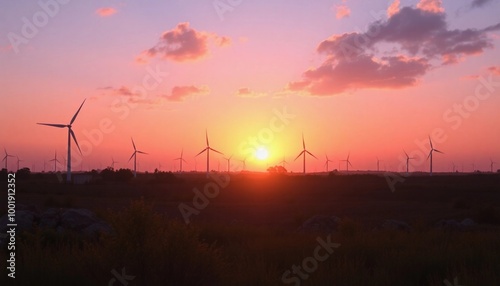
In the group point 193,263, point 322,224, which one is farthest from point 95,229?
point 322,224

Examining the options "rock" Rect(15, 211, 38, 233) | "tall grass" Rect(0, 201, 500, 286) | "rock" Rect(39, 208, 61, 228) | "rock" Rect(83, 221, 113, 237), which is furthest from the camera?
"rock" Rect(39, 208, 61, 228)

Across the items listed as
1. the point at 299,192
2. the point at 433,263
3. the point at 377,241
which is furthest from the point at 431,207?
the point at 433,263

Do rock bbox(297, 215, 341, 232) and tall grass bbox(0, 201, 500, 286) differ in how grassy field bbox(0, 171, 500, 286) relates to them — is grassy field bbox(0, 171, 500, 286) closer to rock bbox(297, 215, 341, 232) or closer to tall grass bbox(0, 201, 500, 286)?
tall grass bbox(0, 201, 500, 286)

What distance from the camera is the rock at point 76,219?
957 inches

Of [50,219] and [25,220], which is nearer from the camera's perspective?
[25,220]

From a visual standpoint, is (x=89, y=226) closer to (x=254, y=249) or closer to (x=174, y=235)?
(x=254, y=249)

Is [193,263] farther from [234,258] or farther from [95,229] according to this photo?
[95,229]

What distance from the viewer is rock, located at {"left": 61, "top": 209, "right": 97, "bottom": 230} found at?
2431 centimetres

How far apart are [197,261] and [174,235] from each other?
2.65 feet

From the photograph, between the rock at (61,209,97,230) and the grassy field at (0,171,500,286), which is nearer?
the grassy field at (0,171,500,286)

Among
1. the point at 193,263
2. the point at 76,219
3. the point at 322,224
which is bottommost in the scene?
the point at 322,224

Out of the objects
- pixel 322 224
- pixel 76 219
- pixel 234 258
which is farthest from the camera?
pixel 322 224

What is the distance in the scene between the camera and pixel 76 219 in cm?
2486

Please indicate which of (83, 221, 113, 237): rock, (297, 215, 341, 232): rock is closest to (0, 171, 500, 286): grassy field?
(83, 221, 113, 237): rock
